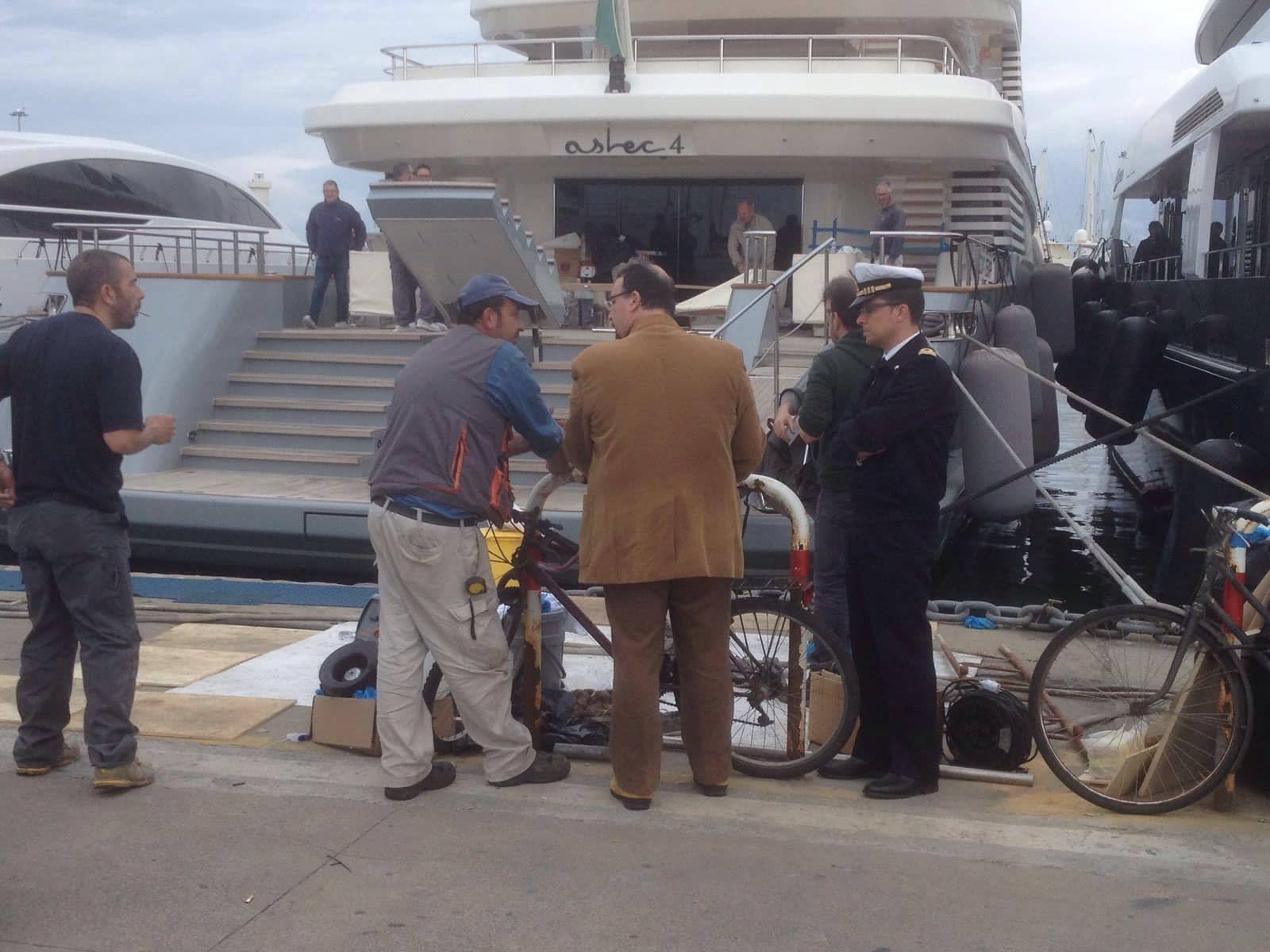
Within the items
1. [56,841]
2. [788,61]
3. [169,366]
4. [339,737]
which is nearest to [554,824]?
[339,737]

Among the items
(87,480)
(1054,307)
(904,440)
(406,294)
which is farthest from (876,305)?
(1054,307)

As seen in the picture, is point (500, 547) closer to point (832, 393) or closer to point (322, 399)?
point (832, 393)

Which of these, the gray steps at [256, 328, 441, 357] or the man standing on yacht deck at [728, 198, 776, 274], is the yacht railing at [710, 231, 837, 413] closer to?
the man standing on yacht deck at [728, 198, 776, 274]

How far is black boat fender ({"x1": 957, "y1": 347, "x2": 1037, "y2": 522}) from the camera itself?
998cm

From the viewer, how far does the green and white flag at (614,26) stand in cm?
1263

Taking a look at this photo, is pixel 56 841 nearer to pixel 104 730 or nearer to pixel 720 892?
pixel 104 730

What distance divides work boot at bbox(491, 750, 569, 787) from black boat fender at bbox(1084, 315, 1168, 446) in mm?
11513

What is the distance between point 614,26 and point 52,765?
9.72 m

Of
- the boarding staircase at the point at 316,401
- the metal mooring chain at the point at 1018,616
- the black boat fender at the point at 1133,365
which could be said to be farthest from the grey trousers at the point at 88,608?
the black boat fender at the point at 1133,365

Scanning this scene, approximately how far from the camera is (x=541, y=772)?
4629mm

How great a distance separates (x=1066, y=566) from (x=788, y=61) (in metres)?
5.74

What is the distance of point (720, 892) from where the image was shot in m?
3.75

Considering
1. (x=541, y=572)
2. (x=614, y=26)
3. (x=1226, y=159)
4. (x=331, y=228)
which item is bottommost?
(x=541, y=572)

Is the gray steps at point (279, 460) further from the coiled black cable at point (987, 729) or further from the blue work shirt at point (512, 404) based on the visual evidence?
the coiled black cable at point (987, 729)
